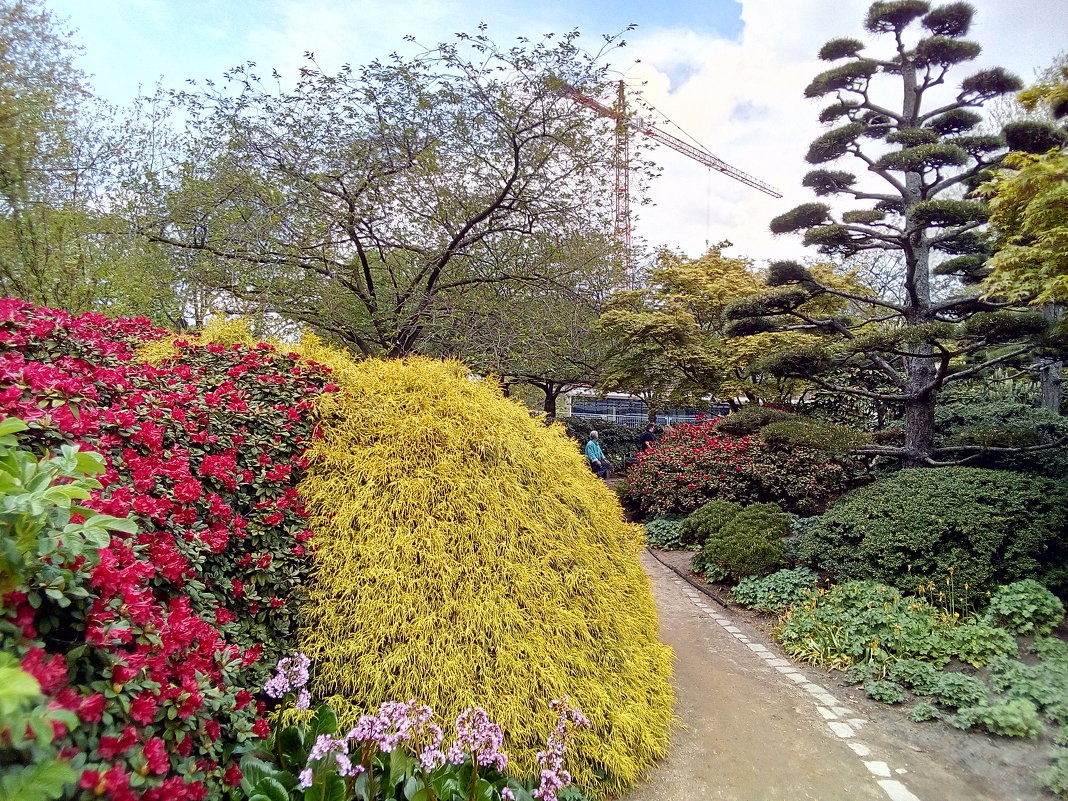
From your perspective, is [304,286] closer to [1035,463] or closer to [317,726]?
[317,726]

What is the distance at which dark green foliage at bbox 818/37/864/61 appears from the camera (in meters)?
6.48

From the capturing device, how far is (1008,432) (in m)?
6.01

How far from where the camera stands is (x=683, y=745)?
2.90m

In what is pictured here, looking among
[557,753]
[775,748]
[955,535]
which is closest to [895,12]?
[955,535]

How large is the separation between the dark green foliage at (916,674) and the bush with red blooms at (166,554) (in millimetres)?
3753

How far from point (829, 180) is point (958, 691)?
547 cm

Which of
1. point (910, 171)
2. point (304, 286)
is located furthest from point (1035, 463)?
point (304, 286)

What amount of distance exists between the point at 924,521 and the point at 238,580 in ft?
16.5

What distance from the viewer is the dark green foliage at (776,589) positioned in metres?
5.09

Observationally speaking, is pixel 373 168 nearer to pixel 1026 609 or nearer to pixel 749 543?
pixel 749 543

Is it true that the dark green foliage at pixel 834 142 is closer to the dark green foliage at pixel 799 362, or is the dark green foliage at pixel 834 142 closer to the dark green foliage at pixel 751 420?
the dark green foliage at pixel 799 362

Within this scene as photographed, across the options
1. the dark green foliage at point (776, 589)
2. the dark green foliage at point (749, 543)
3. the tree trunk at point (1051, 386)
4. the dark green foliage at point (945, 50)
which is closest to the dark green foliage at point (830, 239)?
the dark green foliage at point (945, 50)

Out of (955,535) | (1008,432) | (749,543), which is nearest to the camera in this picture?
(955,535)

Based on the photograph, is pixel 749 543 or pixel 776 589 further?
pixel 749 543
